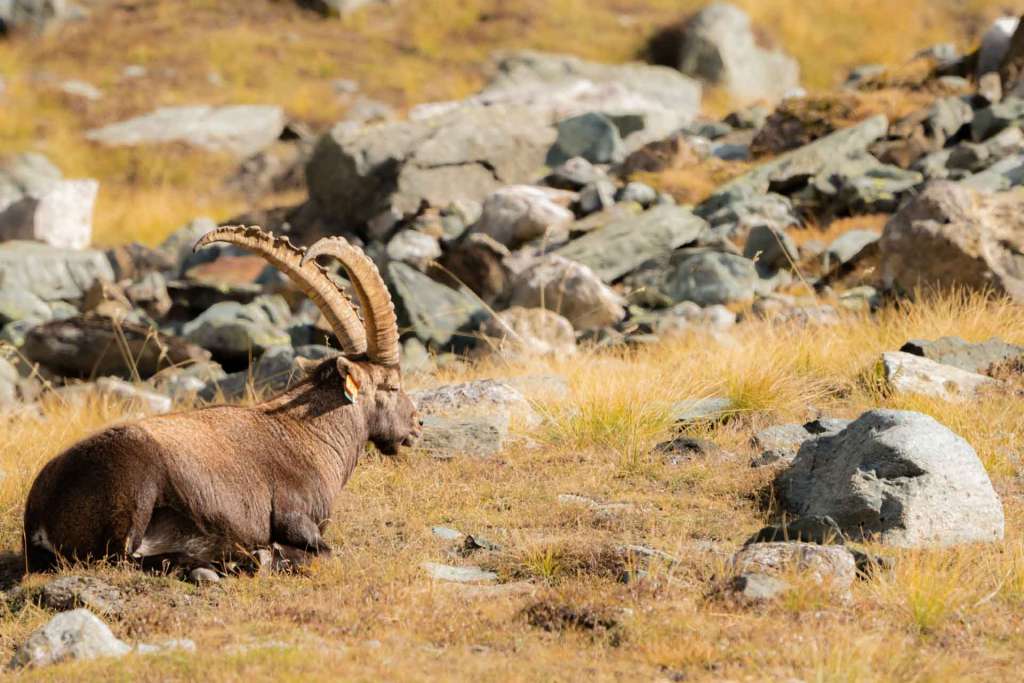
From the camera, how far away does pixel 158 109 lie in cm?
3081

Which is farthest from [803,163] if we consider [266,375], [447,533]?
[447,533]

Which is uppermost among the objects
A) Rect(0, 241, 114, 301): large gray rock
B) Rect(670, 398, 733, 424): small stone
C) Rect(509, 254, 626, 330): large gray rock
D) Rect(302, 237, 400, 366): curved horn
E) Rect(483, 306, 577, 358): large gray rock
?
Rect(302, 237, 400, 366): curved horn

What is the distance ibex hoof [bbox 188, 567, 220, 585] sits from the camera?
6.45 metres

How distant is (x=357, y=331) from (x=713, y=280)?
8.69 metres

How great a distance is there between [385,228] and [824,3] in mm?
20675

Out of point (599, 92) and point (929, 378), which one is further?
point (599, 92)

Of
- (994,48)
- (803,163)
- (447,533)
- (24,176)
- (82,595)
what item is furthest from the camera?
(24,176)

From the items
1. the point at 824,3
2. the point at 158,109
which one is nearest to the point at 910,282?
the point at 158,109

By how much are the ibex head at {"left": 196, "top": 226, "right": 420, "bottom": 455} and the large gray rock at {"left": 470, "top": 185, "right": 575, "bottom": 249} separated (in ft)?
37.7

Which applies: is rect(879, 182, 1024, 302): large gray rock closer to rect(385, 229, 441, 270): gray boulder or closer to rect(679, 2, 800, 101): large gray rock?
rect(385, 229, 441, 270): gray boulder

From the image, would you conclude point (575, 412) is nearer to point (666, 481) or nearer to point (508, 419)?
point (508, 419)

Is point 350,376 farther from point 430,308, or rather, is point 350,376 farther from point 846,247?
point 846,247

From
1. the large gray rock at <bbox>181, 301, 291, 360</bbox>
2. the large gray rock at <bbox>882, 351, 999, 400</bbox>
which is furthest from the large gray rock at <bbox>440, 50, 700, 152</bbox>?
the large gray rock at <bbox>882, 351, 999, 400</bbox>

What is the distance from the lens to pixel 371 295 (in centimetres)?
697
